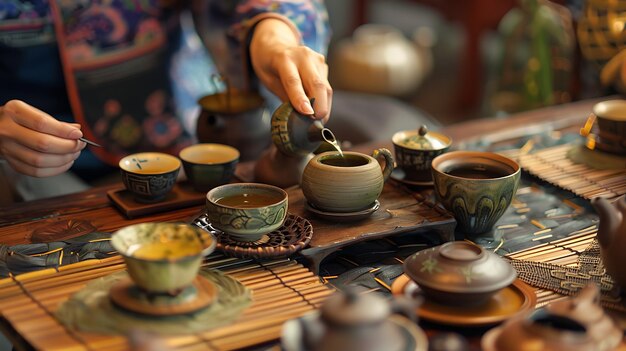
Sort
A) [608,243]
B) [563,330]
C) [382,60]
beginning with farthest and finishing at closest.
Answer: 1. [382,60]
2. [608,243]
3. [563,330]

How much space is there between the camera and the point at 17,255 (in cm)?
144

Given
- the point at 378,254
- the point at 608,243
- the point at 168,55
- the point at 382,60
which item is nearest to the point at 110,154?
the point at 168,55

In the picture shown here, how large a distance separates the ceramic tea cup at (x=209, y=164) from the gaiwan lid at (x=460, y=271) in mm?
562

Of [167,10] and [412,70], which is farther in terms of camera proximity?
[412,70]

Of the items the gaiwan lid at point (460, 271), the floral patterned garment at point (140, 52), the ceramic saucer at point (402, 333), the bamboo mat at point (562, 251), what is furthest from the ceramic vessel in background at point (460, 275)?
the floral patterned garment at point (140, 52)

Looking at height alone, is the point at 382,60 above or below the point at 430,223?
below

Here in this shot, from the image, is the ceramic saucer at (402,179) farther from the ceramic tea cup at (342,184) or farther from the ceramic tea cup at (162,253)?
the ceramic tea cup at (162,253)

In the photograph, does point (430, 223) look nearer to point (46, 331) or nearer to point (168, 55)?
point (46, 331)

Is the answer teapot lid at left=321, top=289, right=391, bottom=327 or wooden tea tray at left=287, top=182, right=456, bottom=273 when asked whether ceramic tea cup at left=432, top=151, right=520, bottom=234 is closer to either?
wooden tea tray at left=287, top=182, right=456, bottom=273

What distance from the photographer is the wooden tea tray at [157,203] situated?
1643mm

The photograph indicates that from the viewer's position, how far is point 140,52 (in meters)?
2.37

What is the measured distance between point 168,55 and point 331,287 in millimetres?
1285

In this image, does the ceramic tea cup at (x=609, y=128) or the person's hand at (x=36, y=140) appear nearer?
the person's hand at (x=36, y=140)

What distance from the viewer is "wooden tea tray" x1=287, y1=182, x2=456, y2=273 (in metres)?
1.46
